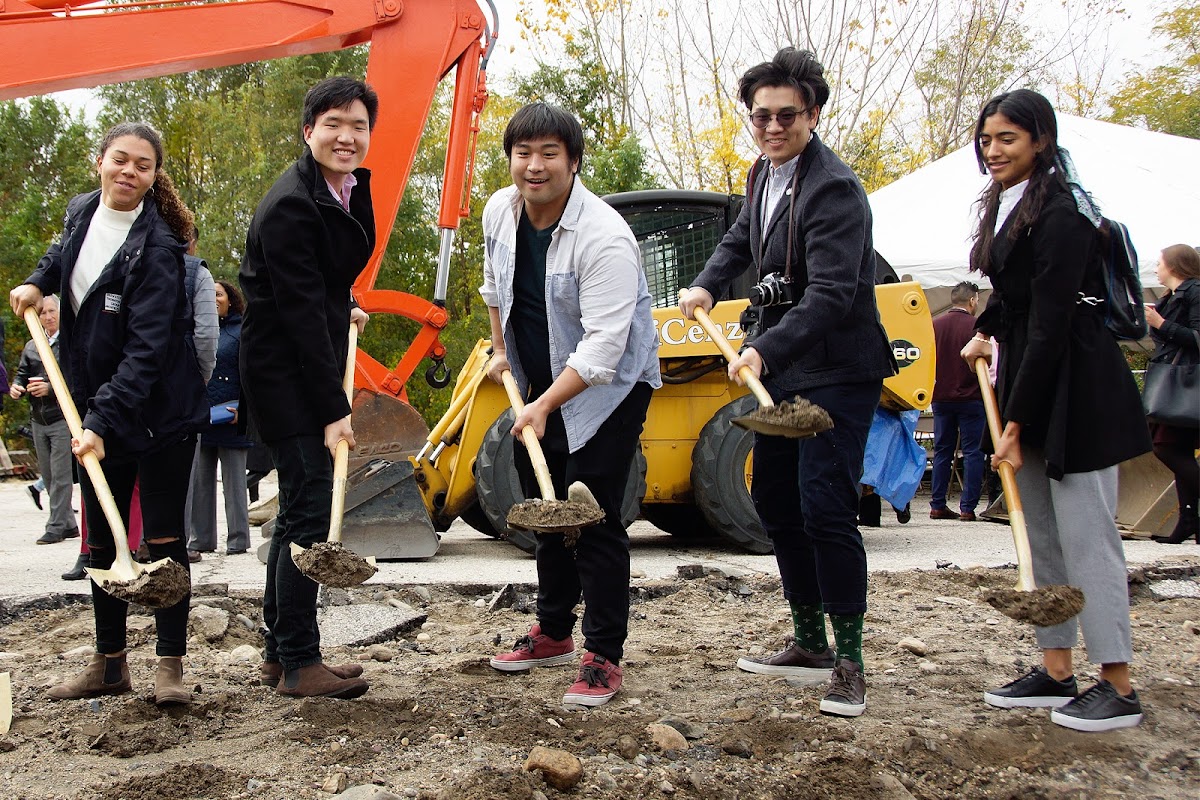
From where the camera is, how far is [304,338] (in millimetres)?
3084

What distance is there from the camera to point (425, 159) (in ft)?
74.7

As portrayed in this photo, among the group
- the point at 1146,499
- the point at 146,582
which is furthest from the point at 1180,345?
the point at 146,582

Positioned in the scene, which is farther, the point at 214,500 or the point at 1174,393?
the point at 1174,393

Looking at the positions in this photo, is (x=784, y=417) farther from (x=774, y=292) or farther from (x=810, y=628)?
(x=810, y=628)

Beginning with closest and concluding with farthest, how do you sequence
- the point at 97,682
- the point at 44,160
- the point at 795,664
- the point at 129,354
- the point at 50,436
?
the point at 129,354 < the point at 97,682 < the point at 795,664 < the point at 50,436 < the point at 44,160

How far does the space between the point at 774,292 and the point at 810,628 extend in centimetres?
109

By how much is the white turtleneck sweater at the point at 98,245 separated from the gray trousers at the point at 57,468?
4199 millimetres

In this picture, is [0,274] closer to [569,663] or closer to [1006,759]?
[569,663]

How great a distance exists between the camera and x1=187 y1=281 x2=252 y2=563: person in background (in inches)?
253

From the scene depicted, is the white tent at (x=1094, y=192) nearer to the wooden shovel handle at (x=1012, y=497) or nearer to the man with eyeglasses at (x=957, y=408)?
the man with eyeglasses at (x=957, y=408)

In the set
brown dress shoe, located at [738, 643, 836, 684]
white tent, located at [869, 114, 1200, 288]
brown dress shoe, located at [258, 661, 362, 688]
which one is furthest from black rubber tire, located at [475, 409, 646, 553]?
white tent, located at [869, 114, 1200, 288]

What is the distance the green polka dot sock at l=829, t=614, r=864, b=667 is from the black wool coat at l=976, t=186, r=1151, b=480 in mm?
673

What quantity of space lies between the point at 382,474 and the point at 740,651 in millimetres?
2652

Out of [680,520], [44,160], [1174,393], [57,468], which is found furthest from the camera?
[44,160]
